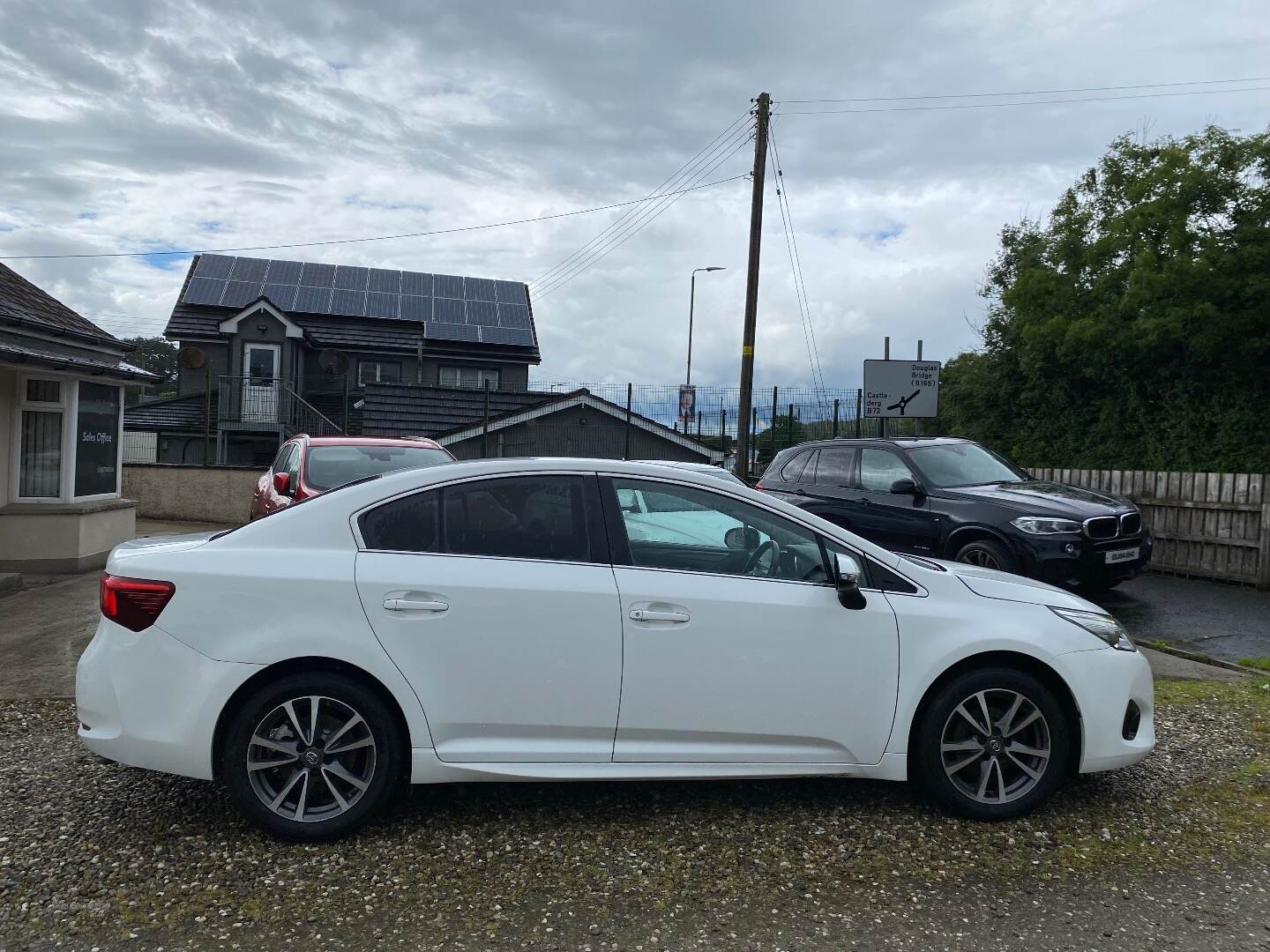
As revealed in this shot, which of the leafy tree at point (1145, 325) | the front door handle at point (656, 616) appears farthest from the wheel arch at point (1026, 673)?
the leafy tree at point (1145, 325)

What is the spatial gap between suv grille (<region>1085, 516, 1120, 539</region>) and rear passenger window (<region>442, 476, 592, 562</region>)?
6.67m

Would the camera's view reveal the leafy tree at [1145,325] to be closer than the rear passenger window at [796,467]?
No

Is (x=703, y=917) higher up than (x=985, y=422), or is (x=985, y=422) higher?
(x=985, y=422)

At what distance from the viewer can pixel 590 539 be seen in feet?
13.5

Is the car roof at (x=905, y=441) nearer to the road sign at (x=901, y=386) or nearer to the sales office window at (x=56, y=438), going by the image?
the road sign at (x=901, y=386)

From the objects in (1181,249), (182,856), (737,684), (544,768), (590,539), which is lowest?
(182,856)

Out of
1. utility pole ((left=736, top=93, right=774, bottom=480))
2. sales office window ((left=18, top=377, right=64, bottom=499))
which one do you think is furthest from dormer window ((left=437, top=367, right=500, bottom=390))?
sales office window ((left=18, top=377, right=64, bottom=499))

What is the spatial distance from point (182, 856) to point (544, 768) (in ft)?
4.51

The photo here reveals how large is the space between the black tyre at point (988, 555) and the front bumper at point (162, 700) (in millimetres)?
7316

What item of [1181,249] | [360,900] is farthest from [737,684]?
[1181,249]

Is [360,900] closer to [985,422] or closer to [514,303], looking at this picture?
[985,422]

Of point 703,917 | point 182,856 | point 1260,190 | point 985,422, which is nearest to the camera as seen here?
point 703,917

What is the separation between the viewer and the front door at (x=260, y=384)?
28.0 meters

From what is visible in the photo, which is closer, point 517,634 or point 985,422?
point 517,634
